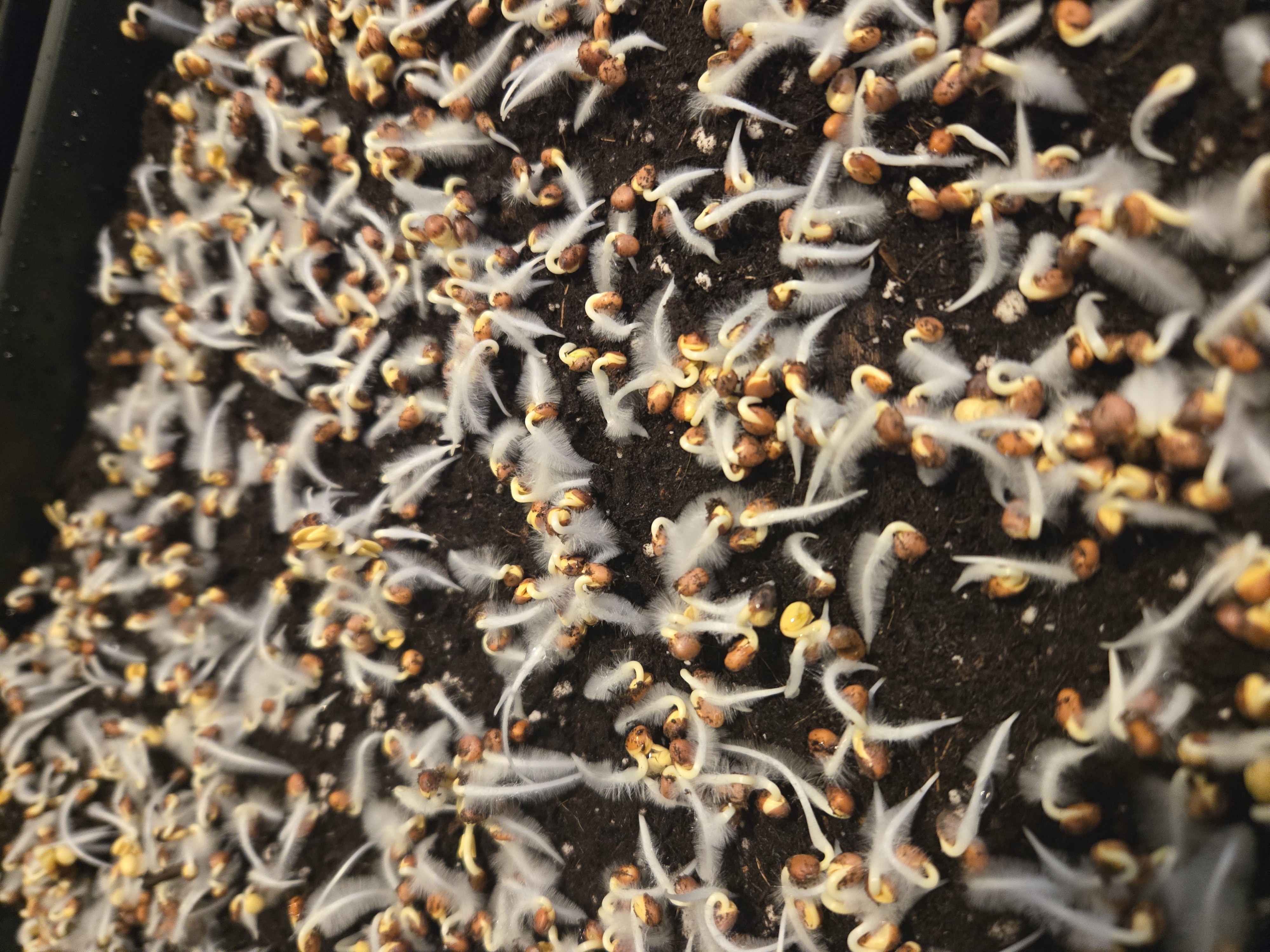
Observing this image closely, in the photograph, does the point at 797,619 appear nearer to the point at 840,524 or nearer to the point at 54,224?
the point at 840,524

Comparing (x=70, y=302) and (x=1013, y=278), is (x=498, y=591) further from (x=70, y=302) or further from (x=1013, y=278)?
(x=70, y=302)

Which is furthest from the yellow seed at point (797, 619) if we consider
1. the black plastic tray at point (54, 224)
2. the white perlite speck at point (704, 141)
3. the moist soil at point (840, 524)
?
the black plastic tray at point (54, 224)

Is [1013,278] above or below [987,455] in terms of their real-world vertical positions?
above

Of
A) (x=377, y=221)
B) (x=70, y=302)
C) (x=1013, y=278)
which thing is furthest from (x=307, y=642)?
(x=1013, y=278)

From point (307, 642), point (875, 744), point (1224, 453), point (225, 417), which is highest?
point (1224, 453)

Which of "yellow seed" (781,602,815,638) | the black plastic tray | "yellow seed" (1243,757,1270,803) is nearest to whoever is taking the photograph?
"yellow seed" (1243,757,1270,803)

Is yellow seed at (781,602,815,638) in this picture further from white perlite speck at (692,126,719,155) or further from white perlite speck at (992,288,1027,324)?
white perlite speck at (692,126,719,155)

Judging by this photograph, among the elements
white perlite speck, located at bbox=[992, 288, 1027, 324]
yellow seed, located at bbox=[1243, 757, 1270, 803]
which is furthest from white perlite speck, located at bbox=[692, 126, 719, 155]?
yellow seed, located at bbox=[1243, 757, 1270, 803]
